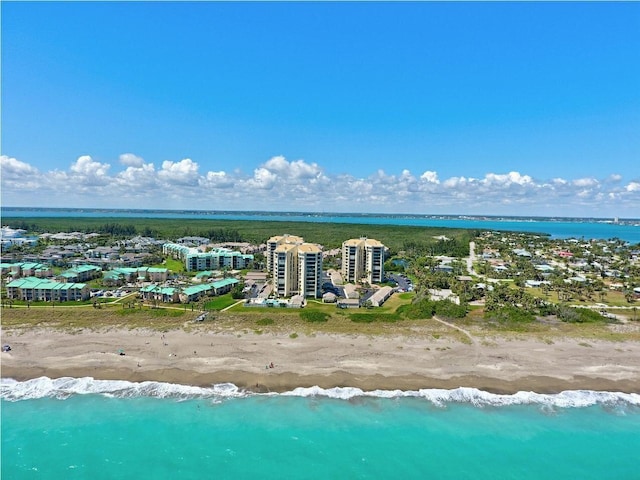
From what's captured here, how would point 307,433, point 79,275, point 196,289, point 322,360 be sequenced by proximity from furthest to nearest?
point 79,275, point 196,289, point 322,360, point 307,433

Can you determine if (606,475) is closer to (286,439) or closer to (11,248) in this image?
(286,439)

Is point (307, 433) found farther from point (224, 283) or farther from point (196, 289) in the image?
point (224, 283)

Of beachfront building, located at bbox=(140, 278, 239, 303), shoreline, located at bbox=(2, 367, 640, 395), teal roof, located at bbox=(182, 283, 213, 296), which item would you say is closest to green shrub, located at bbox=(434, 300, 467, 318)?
shoreline, located at bbox=(2, 367, 640, 395)

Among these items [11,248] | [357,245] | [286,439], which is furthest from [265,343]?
[11,248]

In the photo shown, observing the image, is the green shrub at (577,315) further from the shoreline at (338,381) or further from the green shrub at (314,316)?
the green shrub at (314,316)

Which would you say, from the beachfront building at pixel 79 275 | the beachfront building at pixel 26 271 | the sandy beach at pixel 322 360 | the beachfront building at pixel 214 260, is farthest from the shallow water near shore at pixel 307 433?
the beachfront building at pixel 214 260

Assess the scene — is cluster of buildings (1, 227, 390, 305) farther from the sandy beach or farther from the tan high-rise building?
the sandy beach

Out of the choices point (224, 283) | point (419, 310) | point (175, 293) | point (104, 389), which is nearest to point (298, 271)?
point (224, 283)
